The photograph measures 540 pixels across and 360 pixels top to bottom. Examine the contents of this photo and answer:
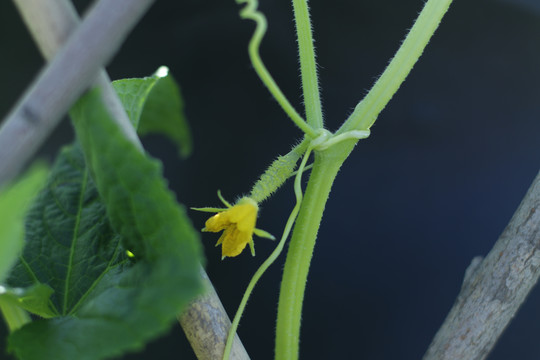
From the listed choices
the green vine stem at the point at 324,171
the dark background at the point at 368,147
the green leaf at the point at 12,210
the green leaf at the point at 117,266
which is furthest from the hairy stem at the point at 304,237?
the dark background at the point at 368,147

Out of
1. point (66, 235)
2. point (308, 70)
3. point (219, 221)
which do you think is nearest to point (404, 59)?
point (308, 70)

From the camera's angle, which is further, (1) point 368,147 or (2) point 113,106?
(1) point 368,147

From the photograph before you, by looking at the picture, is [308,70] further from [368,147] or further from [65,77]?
[368,147]

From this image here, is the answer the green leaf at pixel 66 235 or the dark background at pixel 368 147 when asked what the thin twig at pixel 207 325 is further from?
the dark background at pixel 368 147

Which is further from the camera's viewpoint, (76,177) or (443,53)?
(443,53)

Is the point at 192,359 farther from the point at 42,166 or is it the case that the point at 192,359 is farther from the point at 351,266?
the point at 42,166

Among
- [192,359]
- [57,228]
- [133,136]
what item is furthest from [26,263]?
[192,359]
